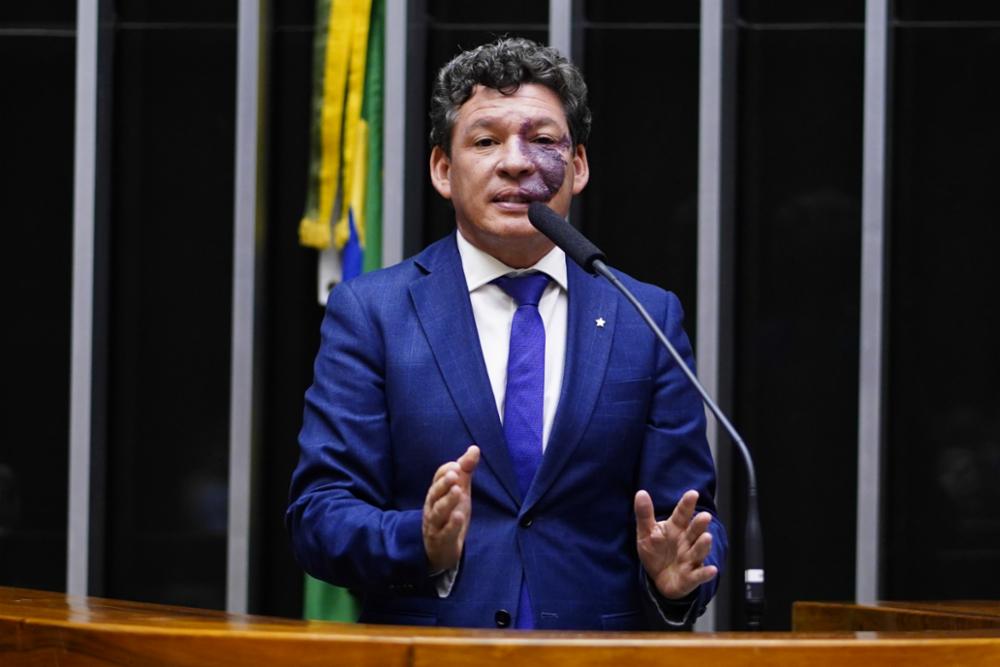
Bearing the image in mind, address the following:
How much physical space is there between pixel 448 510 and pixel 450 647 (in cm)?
44

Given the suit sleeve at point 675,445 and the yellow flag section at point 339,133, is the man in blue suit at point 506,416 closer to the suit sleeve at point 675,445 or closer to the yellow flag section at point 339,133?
the suit sleeve at point 675,445

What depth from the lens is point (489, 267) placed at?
2.64 metres

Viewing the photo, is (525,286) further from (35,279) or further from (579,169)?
(35,279)

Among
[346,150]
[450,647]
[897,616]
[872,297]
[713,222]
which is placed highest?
[346,150]

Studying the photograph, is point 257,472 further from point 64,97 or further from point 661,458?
point 661,458

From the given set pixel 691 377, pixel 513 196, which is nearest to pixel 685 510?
pixel 691 377

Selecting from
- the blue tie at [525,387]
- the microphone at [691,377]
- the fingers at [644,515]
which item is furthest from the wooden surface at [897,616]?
the blue tie at [525,387]

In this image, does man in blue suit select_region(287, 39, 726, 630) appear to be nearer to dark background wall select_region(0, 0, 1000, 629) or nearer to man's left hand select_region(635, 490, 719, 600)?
man's left hand select_region(635, 490, 719, 600)

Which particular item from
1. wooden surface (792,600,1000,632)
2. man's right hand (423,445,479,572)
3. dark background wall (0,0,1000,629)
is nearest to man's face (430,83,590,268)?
man's right hand (423,445,479,572)

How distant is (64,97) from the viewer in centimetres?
526

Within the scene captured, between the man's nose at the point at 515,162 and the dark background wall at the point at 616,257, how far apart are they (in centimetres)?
241

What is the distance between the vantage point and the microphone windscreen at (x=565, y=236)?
2.22 metres

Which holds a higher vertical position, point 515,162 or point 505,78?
point 505,78

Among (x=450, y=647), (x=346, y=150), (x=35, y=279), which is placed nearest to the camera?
(x=450, y=647)
